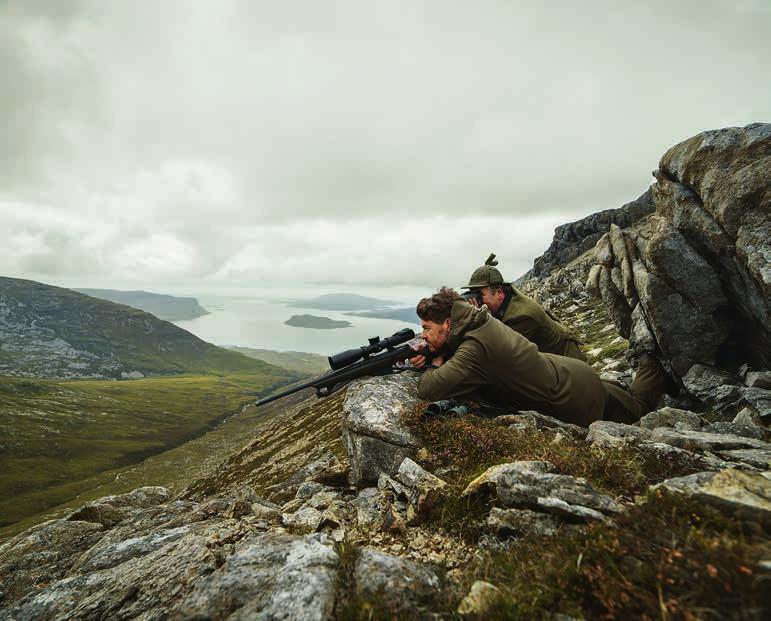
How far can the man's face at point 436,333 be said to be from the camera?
973cm

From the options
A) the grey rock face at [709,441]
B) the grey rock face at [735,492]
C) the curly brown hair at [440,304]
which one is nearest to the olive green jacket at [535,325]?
the curly brown hair at [440,304]

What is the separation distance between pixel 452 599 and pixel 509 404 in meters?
6.68

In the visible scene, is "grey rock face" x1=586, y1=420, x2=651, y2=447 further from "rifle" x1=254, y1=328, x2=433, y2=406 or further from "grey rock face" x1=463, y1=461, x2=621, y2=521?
"rifle" x1=254, y1=328, x2=433, y2=406

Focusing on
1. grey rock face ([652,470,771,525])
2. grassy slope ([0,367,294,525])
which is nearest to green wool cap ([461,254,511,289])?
grey rock face ([652,470,771,525])

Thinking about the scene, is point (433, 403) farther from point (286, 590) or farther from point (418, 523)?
point (286, 590)

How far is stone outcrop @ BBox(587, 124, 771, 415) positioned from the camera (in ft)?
34.3

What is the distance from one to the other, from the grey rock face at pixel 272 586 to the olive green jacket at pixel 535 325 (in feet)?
31.4

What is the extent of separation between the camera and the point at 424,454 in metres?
8.06

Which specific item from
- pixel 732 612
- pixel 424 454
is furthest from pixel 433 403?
pixel 732 612

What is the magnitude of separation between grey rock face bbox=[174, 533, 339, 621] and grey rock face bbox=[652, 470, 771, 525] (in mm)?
4293

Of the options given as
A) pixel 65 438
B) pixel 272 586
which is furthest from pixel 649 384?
pixel 65 438

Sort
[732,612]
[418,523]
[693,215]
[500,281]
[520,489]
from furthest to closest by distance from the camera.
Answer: [500,281] → [693,215] → [418,523] → [520,489] → [732,612]

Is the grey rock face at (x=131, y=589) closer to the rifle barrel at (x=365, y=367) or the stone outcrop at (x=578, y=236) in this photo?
the rifle barrel at (x=365, y=367)

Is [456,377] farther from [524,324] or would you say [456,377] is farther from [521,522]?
[524,324]
